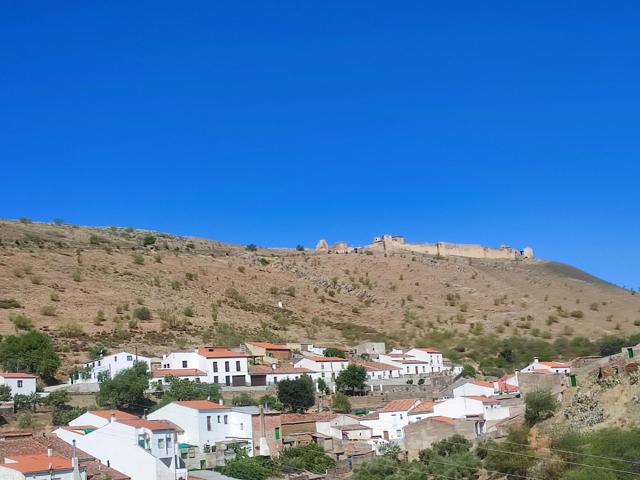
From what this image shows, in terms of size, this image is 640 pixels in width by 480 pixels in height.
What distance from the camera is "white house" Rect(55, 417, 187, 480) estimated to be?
95.2ft

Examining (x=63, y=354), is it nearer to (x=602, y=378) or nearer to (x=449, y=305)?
(x=602, y=378)

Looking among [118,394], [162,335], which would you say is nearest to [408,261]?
[162,335]

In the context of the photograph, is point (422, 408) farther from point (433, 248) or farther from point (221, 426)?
point (433, 248)

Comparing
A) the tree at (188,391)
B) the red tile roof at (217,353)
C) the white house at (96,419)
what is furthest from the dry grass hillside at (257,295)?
the white house at (96,419)

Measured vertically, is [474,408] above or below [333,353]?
below

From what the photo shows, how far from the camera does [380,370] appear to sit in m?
53.8

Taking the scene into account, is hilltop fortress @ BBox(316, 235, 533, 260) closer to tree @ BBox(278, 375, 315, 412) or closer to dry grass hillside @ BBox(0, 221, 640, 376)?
dry grass hillside @ BBox(0, 221, 640, 376)

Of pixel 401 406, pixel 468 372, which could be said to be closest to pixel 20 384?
pixel 401 406

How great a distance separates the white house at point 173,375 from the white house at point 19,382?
594cm

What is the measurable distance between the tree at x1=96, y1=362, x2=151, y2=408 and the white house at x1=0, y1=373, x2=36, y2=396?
10.5ft

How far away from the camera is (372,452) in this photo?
3609 centimetres

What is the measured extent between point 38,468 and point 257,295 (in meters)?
52.6

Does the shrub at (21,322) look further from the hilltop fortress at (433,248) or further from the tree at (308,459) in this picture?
the hilltop fortress at (433,248)

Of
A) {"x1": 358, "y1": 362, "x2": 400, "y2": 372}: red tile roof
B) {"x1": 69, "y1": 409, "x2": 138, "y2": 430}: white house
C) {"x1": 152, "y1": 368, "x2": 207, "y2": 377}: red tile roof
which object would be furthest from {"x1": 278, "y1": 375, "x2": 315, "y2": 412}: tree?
{"x1": 69, "y1": 409, "x2": 138, "y2": 430}: white house
